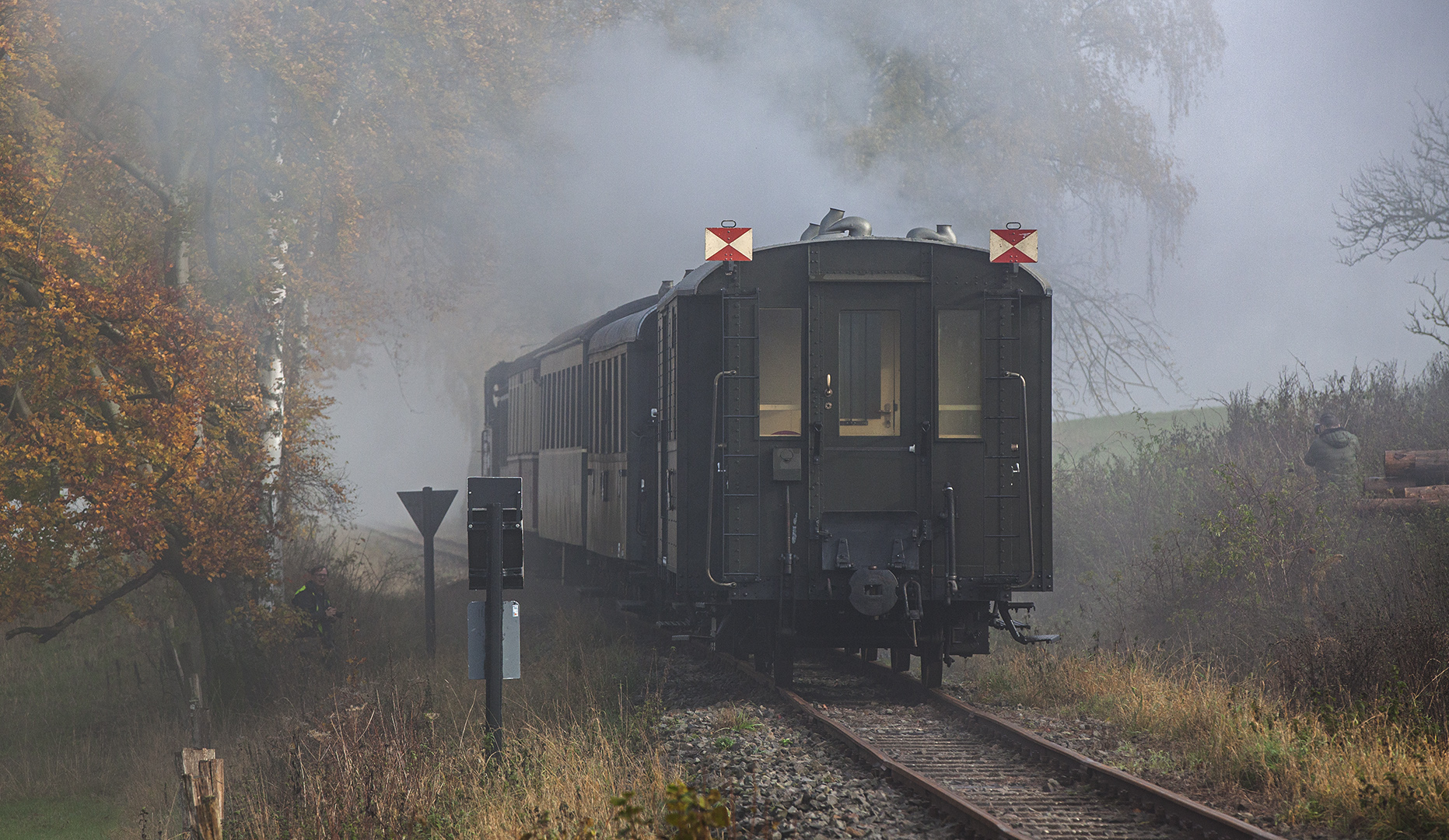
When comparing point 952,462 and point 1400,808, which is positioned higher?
point 952,462

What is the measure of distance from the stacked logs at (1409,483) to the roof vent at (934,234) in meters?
5.25

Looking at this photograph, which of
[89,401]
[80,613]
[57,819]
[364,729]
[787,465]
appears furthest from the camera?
[80,613]

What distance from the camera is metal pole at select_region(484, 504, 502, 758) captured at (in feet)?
23.1

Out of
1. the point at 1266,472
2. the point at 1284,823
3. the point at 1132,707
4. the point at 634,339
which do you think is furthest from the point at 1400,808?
the point at 1266,472

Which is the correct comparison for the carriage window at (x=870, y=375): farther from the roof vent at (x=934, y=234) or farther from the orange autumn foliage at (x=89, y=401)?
the orange autumn foliage at (x=89, y=401)

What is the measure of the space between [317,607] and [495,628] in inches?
314

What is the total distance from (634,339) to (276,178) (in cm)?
671

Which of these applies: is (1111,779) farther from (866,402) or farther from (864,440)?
(866,402)

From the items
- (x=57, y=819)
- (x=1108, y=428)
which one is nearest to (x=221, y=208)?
(x=57, y=819)

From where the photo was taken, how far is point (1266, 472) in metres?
13.4

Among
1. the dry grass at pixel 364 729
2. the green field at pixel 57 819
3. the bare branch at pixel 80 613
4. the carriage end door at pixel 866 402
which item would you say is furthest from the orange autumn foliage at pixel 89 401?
the carriage end door at pixel 866 402

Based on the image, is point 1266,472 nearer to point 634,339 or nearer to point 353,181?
point 634,339

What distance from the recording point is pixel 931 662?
9.73 metres

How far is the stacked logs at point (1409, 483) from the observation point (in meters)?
11.1
